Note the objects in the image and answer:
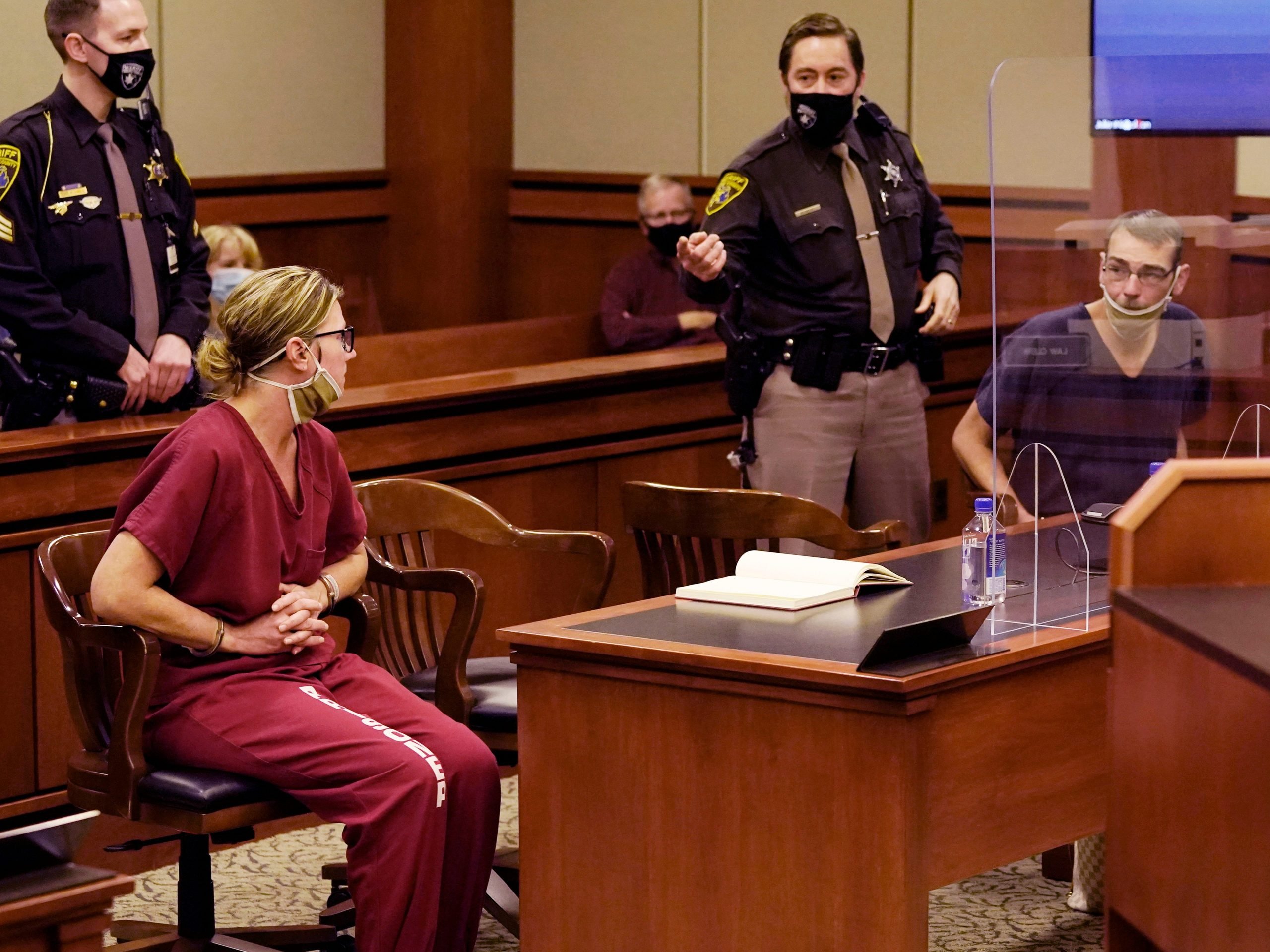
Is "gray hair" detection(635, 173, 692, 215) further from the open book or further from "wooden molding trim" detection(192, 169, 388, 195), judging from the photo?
the open book

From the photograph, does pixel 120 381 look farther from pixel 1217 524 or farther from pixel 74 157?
pixel 1217 524

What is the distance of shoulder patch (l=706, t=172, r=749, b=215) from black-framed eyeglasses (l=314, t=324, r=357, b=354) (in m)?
1.18

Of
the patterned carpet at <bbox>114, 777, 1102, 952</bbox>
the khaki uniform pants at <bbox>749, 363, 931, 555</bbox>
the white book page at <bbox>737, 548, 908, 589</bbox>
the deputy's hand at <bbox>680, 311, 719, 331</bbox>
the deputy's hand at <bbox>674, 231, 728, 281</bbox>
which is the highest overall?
the deputy's hand at <bbox>674, 231, 728, 281</bbox>

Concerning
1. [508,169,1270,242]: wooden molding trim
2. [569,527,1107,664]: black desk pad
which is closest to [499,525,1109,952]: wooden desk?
[569,527,1107,664]: black desk pad

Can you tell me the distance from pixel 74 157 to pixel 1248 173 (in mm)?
2348

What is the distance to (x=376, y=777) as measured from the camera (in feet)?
9.36

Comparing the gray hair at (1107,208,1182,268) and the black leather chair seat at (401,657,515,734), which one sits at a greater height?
the gray hair at (1107,208,1182,268)

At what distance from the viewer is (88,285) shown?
4016 millimetres

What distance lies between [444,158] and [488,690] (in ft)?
17.4

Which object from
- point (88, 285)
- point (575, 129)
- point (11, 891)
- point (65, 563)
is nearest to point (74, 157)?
point (88, 285)

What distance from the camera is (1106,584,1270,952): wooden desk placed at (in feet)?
5.69

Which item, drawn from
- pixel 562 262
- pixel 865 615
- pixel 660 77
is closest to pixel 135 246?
pixel 865 615

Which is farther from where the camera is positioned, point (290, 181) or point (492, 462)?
point (290, 181)

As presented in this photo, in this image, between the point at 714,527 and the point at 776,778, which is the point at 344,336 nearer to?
the point at 714,527
